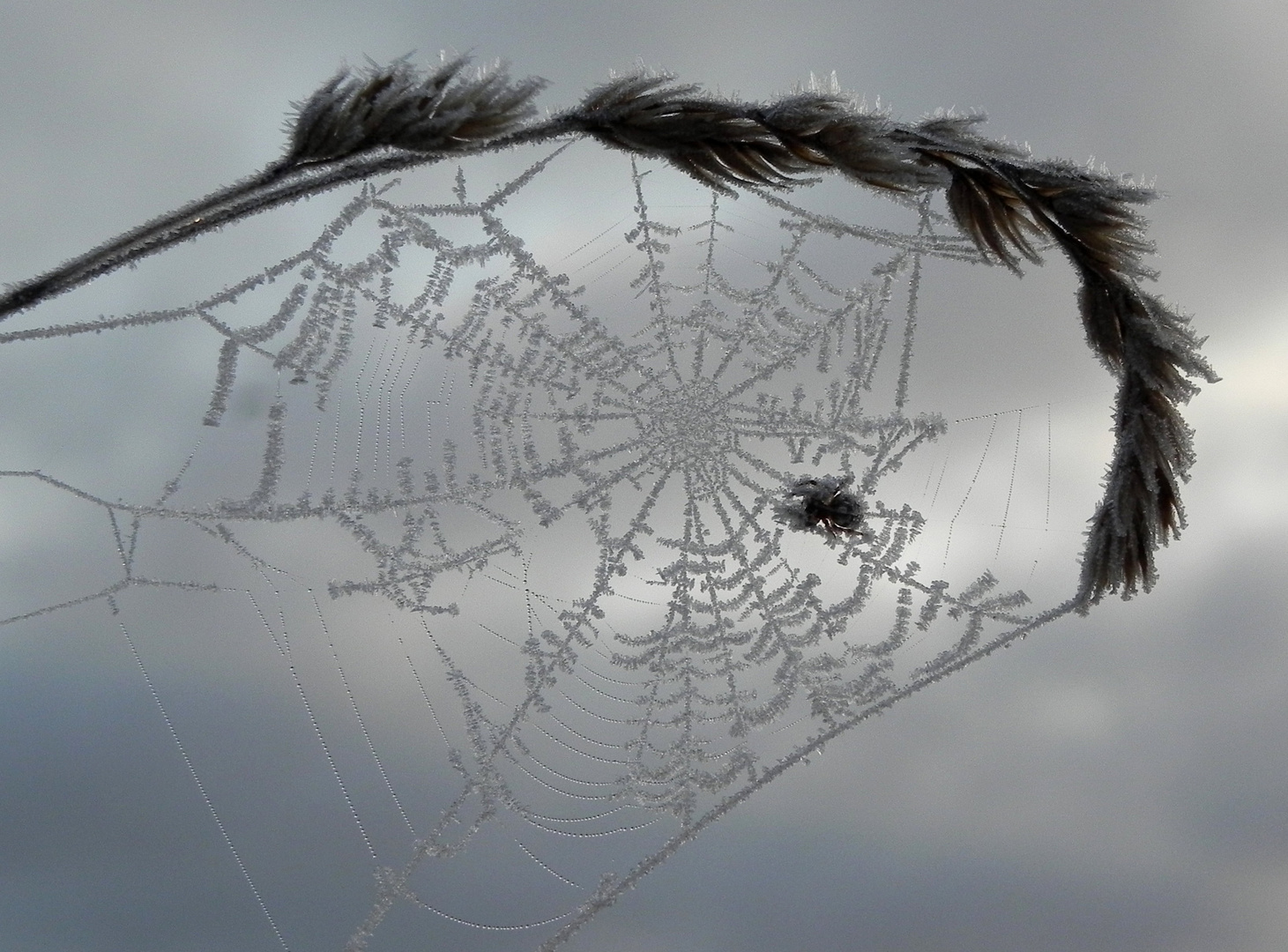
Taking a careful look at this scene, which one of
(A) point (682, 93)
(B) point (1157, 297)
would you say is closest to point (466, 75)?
(A) point (682, 93)

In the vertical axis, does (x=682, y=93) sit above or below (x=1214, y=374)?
below

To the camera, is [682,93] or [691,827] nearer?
[682,93]

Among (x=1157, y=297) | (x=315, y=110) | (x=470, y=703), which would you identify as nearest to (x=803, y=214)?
(x=1157, y=297)

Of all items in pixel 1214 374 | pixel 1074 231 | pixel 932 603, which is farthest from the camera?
pixel 932 603

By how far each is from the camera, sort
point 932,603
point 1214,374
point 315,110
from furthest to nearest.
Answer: point 932,603, point 1214,374, point 315,110

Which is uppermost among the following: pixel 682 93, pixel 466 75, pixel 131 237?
pixel 682 93

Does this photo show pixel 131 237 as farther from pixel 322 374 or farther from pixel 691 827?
pixel 691 827
